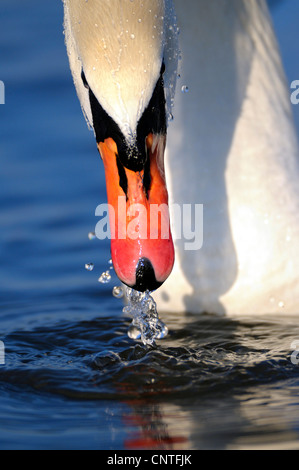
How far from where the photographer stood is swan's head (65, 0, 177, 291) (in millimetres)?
4453

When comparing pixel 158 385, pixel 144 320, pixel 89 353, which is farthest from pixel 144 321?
pixel 158 385

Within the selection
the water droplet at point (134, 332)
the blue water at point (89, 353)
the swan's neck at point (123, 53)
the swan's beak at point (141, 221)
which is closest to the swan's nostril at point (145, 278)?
the swan's beak at point (141, 221)

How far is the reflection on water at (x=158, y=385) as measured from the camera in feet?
13.3

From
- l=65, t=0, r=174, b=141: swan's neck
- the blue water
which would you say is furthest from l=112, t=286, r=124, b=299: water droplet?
l=65, t=0, r=174, b=141: swan's neck

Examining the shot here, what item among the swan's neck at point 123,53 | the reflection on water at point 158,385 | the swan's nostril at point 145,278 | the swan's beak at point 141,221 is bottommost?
the reflection on water at point 158,385

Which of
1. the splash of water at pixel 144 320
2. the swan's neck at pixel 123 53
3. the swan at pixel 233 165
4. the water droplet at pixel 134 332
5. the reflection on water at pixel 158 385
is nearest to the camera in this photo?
the reflection on water at pixel 158 385

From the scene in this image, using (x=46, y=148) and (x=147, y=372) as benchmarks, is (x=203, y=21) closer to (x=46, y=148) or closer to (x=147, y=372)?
(x=147, y=372)

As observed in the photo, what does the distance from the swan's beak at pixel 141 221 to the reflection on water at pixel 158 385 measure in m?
0.47

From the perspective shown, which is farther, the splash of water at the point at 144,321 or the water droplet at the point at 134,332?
the water droplet at the point at 134,332

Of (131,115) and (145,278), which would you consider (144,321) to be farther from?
(131,115)

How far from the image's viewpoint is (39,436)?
407cm

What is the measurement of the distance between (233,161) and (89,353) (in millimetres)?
1477

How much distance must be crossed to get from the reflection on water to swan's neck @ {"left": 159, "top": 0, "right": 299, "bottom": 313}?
0.24 m

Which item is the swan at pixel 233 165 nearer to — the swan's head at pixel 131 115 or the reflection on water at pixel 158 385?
the reflection on water at pixel 158 385
